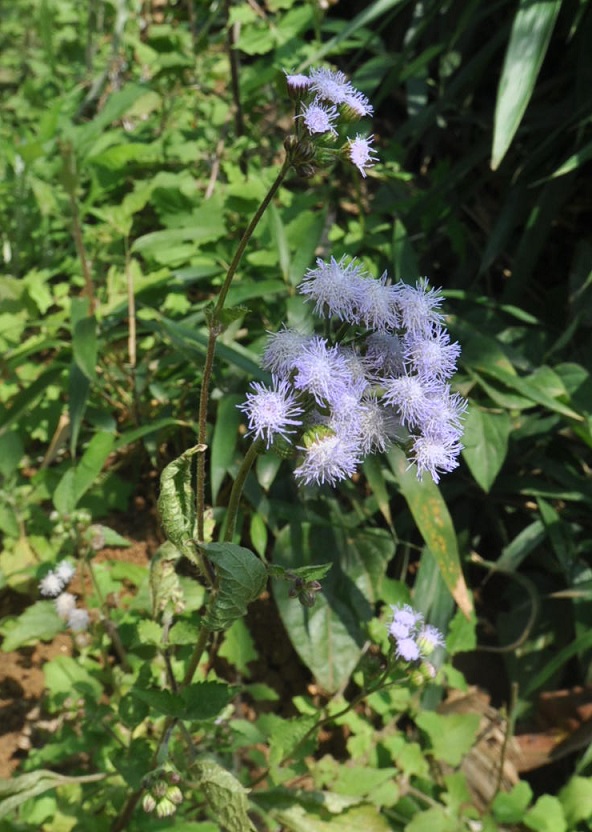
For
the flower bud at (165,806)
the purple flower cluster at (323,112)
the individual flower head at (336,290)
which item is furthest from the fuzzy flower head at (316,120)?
the flower bud at (165,806)

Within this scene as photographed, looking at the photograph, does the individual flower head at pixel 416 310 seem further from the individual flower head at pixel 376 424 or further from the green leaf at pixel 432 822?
the green leaf at pixel 432 822

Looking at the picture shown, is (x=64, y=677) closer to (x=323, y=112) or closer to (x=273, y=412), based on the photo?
(x=273, y=412)

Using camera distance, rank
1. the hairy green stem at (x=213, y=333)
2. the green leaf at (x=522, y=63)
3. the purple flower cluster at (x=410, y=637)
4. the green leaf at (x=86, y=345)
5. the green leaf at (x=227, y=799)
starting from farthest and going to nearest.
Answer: the green leaf at (x=522, y=63), the green leaf at (x=86, y=345), the purple flower cluster at (x=410, y=637), the green leaf at (x=227, y=799), the hairy green stem at (x=213, y=333)

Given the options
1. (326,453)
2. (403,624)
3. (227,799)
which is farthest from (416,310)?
(227,799)

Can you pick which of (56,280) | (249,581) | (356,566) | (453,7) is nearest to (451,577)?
(356,566)

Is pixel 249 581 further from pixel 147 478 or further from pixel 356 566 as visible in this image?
pixel 147 478

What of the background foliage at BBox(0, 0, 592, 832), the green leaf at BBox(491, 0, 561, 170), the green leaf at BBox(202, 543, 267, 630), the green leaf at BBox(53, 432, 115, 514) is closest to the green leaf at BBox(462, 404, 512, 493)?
the background foliage at BBox(0, 0, 592, 832)

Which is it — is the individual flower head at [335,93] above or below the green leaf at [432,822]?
above
